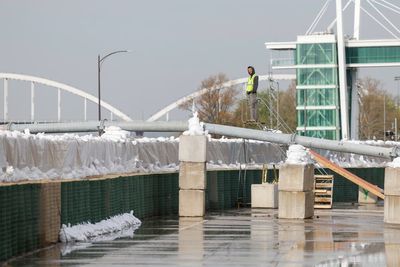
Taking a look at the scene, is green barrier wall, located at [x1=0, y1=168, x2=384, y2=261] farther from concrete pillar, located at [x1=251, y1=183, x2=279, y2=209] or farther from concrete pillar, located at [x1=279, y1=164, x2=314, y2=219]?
concrete pillar, located at [x1=279, y1=164, x2=314, y2=219]

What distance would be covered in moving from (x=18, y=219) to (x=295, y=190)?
14.2 m

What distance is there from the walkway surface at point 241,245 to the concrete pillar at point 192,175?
25.0 inches

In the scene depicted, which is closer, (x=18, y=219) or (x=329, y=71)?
(x=18, y=219)

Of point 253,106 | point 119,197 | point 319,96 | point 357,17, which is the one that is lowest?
point 119,197

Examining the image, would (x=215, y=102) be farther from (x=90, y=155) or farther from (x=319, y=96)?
(x=90, y=155)

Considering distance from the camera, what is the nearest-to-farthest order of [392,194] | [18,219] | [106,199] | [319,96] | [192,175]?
1. [18,219]
2. [106,199]
3. [392,194]
4. [192,175]
5. [319,96]

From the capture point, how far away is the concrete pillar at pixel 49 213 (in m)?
25.3

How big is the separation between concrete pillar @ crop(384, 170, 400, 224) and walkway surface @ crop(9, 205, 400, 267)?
53 centimetres

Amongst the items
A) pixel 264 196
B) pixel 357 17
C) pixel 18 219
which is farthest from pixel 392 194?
pixel 357 17

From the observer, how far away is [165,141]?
138ft

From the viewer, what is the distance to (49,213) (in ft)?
84.6

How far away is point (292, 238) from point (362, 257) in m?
5.05

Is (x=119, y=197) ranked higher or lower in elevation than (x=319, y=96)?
lower

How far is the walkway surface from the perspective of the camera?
74.8 feet
